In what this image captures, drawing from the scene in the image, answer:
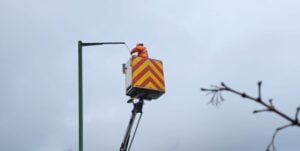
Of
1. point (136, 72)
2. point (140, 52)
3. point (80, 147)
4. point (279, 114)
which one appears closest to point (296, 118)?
point (279, 114)

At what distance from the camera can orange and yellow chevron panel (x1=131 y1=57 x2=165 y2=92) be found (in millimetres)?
9836

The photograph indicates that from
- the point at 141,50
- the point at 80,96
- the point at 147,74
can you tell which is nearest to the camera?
the point at 80,96

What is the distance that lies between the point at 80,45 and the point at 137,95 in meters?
1.70

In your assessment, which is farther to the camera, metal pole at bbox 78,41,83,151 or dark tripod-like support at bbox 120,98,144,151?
dark tripod-like support at bbox 120,98,144,151

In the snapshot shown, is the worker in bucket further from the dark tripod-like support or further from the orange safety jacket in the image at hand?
the dark tripod-like support

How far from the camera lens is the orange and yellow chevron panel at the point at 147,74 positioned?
32.3 ft

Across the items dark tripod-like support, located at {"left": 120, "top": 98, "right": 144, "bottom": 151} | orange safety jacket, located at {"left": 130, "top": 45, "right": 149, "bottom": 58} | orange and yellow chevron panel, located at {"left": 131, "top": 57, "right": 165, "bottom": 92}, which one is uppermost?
orange safety jacket, located at {"left": 130, "top": 45, "right": 149, "bottom": 58}

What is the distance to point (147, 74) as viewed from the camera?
9.97 meters

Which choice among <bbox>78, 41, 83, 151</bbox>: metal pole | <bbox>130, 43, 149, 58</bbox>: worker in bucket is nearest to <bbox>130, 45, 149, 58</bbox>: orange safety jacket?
<bbox>130, 43, 149, 58</bbox>: worker in bucket

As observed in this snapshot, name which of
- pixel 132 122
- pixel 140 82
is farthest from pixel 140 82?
pixel 132 122

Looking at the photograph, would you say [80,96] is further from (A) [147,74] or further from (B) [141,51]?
(B) [141,51]

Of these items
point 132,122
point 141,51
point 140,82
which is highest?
point 141,51

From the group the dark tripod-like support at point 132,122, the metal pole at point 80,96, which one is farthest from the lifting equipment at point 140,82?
the metal pole at point 80,96

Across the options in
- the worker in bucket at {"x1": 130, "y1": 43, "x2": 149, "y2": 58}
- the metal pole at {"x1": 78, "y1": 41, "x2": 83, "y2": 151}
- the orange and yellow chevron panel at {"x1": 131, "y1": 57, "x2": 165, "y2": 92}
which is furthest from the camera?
the worker in bucket at {"x1": 130, "y1": 43, "x2": 149, "y2": 58}
